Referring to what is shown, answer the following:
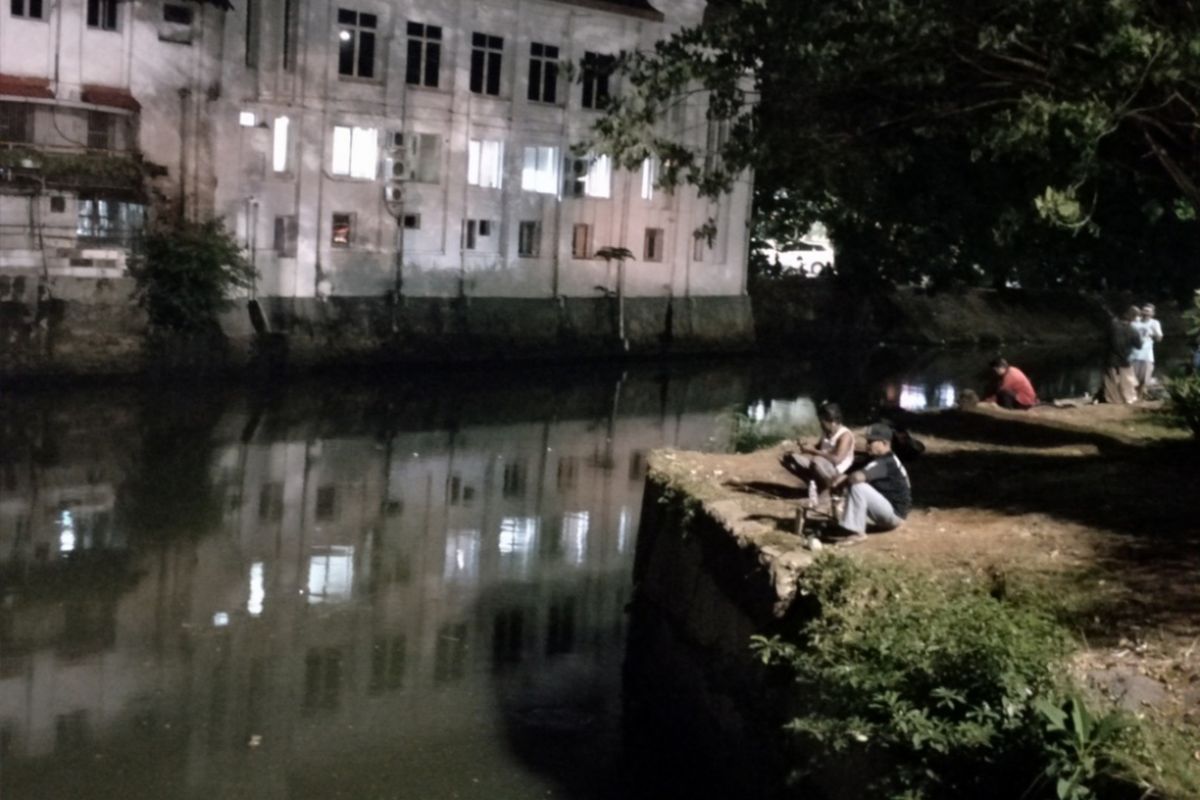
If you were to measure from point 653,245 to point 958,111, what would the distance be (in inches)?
1238

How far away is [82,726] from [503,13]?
32.6 meters

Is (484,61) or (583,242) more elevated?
(484,61)

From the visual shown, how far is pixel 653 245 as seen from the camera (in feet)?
153

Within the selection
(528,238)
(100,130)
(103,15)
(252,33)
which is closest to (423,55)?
(252,33)

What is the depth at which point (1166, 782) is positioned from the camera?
23.0 ft

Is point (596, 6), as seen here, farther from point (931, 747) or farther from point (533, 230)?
point (931, 747)

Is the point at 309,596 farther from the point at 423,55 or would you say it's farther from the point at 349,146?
the point at 423,55

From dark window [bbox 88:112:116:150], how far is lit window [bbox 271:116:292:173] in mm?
4601

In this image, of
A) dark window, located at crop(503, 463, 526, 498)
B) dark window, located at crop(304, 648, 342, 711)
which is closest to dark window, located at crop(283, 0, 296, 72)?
dark window, located at crop(503, 463, 526, 498)

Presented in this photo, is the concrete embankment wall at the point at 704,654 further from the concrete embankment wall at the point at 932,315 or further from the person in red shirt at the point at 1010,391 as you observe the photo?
the concrete embankment wall at the point at 932,315

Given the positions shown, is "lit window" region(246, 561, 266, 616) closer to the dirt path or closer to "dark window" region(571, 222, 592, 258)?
the dirt path

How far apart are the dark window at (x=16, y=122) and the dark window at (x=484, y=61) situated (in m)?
13.1

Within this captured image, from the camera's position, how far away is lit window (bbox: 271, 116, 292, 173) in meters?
37.6

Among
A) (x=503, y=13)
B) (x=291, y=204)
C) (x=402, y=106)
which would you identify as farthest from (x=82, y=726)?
(x=503, y=13)
